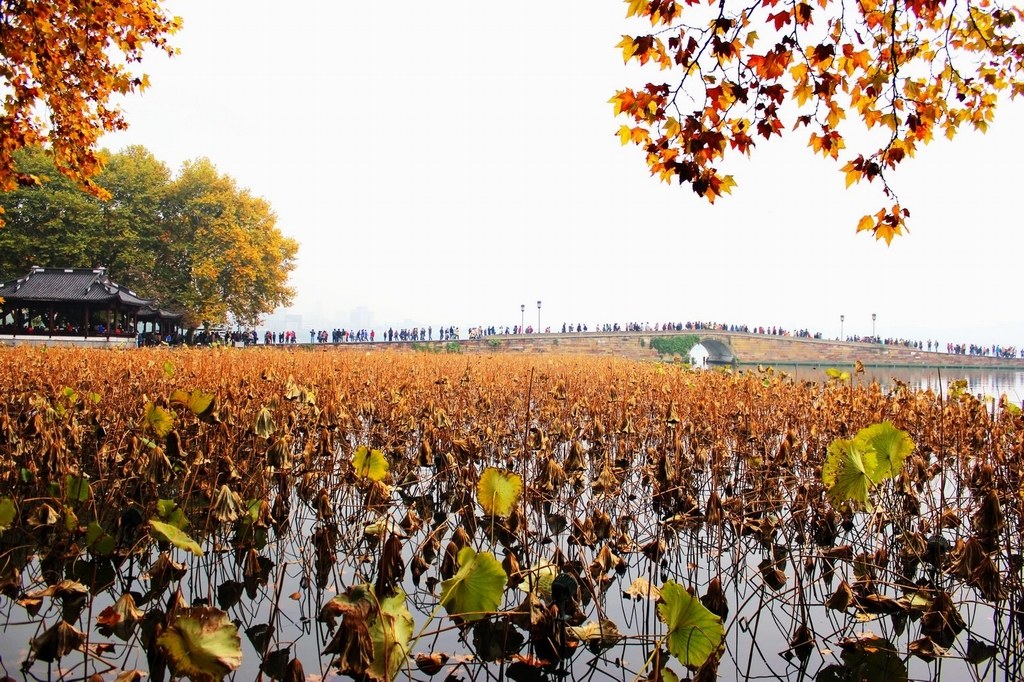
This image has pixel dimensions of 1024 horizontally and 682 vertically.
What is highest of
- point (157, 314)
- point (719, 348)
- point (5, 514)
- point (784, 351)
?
point (157, 314)

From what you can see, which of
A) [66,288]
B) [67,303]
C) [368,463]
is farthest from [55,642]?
[66,288]

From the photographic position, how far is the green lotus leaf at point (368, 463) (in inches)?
125

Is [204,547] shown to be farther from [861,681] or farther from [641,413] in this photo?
[641,413]

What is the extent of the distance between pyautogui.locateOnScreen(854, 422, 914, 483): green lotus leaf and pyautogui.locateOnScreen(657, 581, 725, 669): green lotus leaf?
1.38m

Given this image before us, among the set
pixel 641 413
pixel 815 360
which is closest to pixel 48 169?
pixel 641 413

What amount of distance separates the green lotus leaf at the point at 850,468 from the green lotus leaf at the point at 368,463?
6.67 feet

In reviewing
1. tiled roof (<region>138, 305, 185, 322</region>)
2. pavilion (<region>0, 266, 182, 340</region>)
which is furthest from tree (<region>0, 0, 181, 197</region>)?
tiled roof (<region>138, 305, 185, 322</region>)

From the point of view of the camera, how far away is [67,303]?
29422 millimetres

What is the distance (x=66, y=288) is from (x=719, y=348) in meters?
48.8

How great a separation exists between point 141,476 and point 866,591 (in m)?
4.07

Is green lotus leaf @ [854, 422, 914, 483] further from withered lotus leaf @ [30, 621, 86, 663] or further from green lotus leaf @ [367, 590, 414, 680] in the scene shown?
withered lotus leaf @ [30, 621, 86, 663]

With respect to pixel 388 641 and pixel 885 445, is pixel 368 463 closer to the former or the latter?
pixel 388 641

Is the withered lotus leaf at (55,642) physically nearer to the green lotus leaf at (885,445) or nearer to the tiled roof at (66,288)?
the green lotus leaf at (885,445)

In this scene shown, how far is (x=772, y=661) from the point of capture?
288cm
